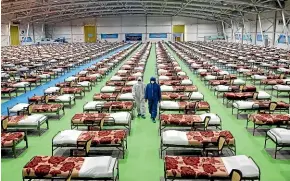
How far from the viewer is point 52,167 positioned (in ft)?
20.9

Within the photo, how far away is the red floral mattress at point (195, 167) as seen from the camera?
6109 millimetres

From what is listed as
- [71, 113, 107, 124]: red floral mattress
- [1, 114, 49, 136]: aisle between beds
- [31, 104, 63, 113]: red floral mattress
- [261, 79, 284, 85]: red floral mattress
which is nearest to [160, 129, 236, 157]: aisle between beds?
[71, 113, 107, 124]: red floral mattress

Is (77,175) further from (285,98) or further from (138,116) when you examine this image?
(285,98)

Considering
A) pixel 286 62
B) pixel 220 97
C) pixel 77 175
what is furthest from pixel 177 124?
pixel 286 62

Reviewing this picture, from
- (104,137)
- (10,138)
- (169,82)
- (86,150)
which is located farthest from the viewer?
(169,82)

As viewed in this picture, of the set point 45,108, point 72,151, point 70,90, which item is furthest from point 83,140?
point 70,90

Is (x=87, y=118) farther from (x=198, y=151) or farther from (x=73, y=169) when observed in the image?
(x=198, y=151)

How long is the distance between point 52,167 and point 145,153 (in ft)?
9.80

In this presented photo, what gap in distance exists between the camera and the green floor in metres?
7.27

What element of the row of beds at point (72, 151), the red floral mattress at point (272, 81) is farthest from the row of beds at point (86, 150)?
the red floral mattress at point (272, 81)

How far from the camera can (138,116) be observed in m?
12.2

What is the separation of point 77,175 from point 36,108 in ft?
19.6

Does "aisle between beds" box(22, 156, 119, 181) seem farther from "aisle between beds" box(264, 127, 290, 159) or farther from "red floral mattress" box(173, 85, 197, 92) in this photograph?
"red floral mattress" box(173, 85, 197, 92)

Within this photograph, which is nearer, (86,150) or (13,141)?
(86,150)
